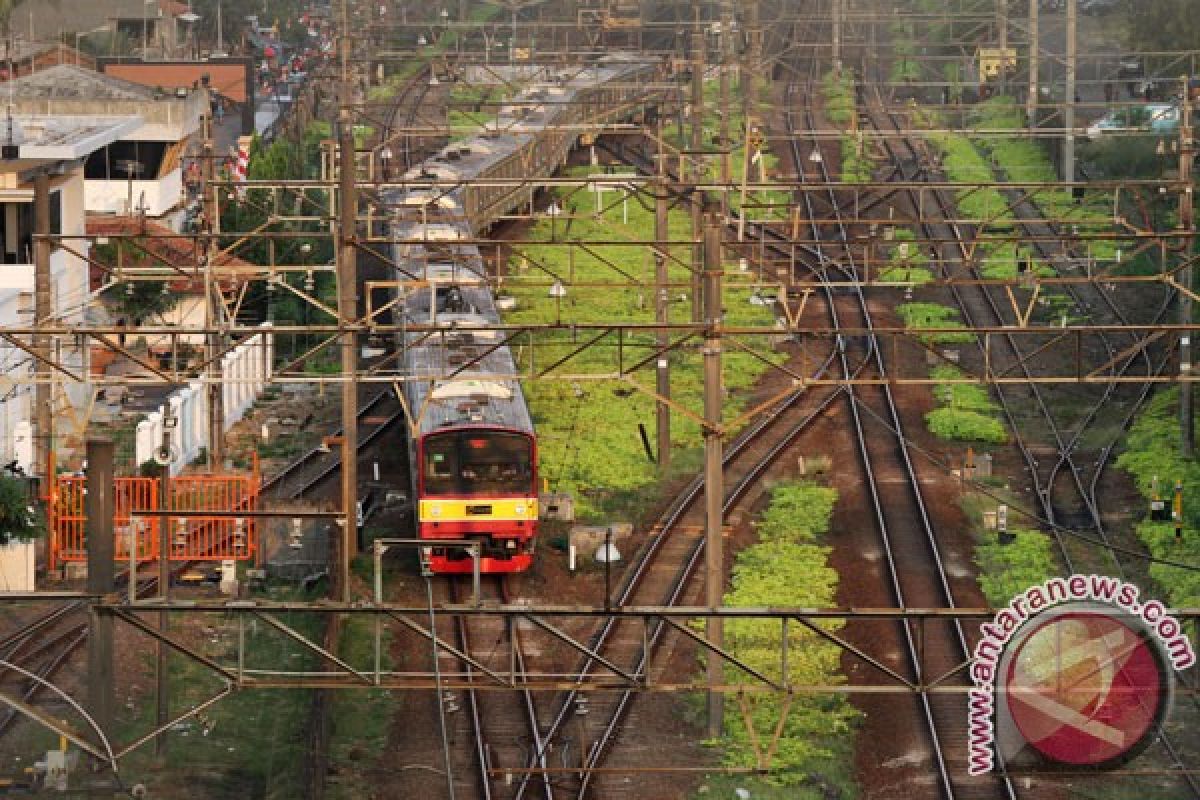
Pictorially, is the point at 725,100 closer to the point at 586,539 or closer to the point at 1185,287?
the point at 1185,287

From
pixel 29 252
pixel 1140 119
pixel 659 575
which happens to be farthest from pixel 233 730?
pixel 1140 119

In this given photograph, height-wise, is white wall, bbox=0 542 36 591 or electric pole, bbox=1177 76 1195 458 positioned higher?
electric pole, bbox=1177 76 1195 458

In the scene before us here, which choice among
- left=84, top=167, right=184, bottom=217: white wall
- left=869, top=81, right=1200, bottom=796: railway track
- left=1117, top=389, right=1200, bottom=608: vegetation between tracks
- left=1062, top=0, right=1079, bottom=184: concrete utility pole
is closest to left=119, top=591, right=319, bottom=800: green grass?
left=869, top=81, right=1200, bottom=796: railway track

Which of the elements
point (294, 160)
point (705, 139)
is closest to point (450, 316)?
point (294, 160)

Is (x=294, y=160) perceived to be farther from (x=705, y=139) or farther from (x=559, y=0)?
(x=559, y=0)

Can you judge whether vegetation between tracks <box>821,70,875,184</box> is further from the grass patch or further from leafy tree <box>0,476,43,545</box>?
leafy tree <box>0,476,43,545</box>

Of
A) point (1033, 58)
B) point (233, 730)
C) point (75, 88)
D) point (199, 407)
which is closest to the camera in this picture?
point (233, 730)
